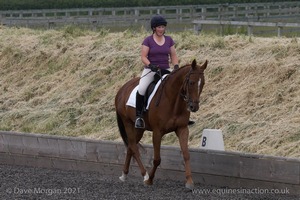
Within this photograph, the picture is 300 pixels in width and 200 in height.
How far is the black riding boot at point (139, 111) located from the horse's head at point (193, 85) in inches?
42.3

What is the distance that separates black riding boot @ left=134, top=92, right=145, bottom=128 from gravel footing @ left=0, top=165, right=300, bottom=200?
0.92 meters

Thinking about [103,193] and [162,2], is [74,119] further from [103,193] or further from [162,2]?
[162,2]

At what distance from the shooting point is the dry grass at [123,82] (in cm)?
1532

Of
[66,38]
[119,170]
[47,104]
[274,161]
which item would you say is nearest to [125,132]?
[119,170]

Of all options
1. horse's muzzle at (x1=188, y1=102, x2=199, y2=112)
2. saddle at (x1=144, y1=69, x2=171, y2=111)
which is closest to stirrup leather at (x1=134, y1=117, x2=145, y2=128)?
saddle at (x1=144, y1=69, x2=171, y2=111)

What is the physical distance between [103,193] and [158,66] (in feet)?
7.19

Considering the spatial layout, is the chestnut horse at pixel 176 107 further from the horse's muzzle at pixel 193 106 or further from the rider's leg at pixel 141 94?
the rider's leg at pixel 141 94

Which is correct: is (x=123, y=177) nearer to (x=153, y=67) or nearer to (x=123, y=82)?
(x=153, y=67)

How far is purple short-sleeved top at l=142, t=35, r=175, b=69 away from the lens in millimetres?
13453

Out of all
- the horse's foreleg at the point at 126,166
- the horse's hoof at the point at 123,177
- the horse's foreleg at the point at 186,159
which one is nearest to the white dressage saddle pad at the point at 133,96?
the horse's foreleg at the point at 126,166

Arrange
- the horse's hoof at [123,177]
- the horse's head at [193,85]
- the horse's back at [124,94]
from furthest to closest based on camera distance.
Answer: the horse's back at [124,94] < the horse's hoof at [123,177] < the horse's head at [193,85]

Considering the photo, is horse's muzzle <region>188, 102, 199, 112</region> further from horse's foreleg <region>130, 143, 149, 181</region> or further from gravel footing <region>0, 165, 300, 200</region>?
horse's foreleg <region>130, 143, 149, 181</region>

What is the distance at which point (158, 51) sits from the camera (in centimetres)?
1345

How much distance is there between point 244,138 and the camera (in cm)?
1488
